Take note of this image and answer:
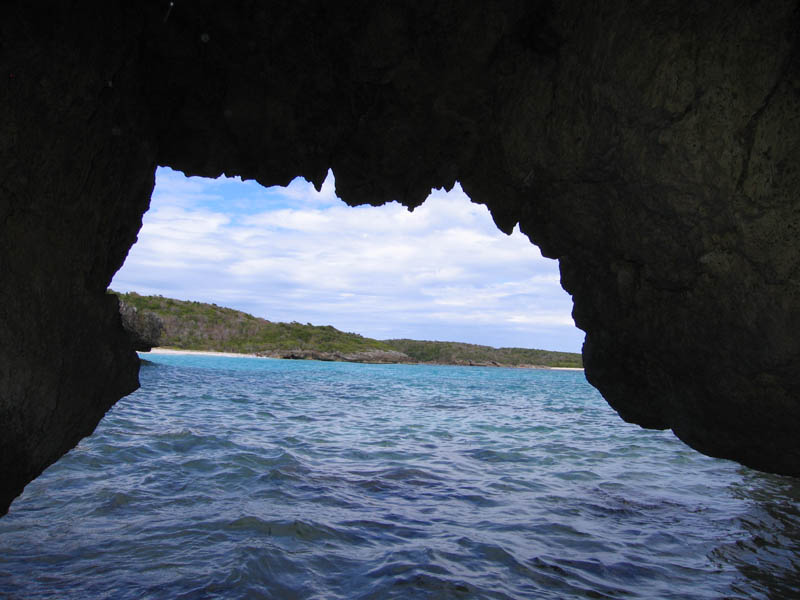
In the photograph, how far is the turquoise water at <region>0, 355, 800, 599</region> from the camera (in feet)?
14.5

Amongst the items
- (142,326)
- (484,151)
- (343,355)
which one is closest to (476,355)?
(343,355)

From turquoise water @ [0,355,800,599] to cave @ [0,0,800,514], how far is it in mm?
1296

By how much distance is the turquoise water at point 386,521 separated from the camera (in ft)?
14.5

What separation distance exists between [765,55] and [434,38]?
2569 millimetres

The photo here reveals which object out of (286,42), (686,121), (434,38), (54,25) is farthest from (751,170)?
(54,25)

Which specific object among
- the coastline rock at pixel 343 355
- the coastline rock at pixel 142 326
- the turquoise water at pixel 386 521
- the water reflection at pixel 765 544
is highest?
the coastline rock at pixel 142 326

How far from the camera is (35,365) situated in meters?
3.64

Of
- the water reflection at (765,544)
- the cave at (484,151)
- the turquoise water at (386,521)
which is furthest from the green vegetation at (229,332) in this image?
the water reflection at (765,544)

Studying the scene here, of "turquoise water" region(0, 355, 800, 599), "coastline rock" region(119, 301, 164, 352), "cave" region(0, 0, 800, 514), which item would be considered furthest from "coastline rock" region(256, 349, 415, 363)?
"cave" region(0, 0, 800, 514)

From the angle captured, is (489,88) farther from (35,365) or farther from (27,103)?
(35,365)

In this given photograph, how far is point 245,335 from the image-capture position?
89875 mm

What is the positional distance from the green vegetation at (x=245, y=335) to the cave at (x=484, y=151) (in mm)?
71984

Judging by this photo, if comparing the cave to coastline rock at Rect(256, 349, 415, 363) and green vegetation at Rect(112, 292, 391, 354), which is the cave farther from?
coastline rock at Rect(256, 349, 415, 363)

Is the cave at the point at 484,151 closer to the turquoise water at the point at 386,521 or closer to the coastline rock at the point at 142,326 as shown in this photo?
the turquoise water at the point at 386,521
